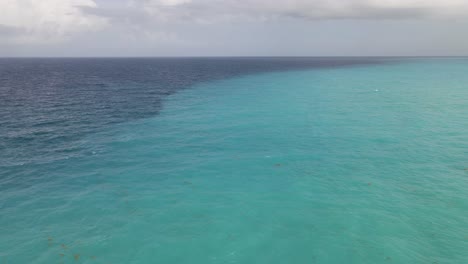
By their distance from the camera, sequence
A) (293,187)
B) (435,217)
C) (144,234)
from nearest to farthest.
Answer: (144,234), (435,217), (293,187)

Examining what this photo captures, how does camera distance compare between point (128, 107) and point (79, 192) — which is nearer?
point (79, 192)

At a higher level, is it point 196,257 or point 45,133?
point 45,133

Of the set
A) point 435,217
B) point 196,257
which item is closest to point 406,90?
point 435,217

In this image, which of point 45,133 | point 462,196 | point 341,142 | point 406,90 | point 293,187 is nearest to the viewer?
point 462,196

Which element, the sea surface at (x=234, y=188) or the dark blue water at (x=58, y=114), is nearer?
the sea surface at (x=234, y=188)

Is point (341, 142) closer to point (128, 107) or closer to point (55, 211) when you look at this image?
point (55, 211)

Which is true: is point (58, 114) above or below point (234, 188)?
above

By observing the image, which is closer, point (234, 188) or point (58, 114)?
point (234, 188)

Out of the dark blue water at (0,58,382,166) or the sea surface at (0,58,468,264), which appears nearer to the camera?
the sea surface at (0,58,468,264)
